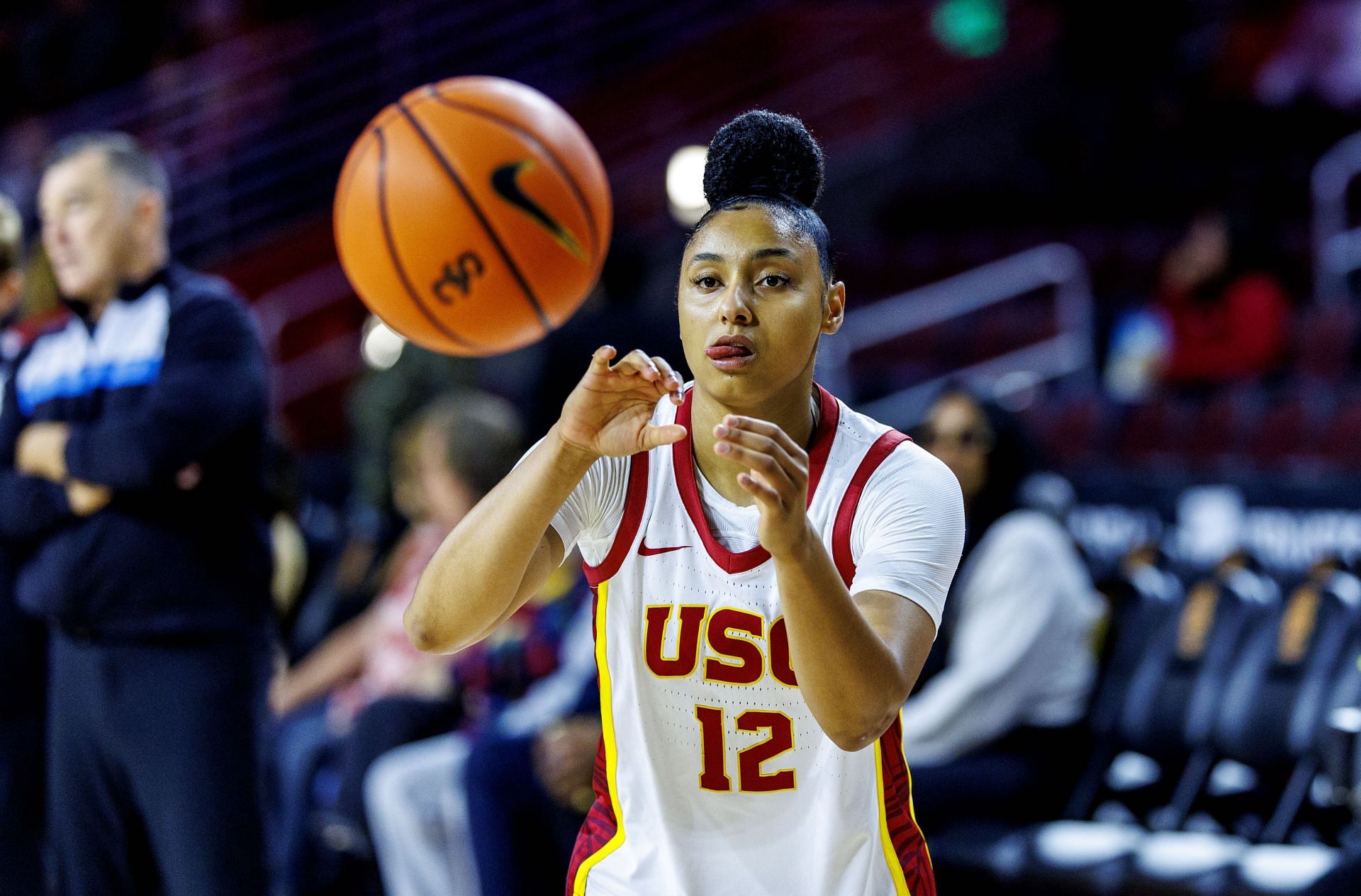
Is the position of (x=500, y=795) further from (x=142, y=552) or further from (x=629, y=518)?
(x=629, y=518)

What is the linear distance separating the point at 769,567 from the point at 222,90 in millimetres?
9348

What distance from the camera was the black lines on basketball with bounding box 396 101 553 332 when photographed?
9.18ft

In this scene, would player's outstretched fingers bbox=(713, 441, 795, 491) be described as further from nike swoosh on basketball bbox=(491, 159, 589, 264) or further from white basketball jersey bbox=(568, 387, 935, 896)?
nike swoosh on basketball bbox=(491, 159, 589, 264)

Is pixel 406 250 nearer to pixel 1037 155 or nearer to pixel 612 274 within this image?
pixel 612 274

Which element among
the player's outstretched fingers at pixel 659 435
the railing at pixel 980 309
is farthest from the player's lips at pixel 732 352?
the railing at pixel 980 309

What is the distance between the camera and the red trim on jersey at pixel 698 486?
7.09 ft

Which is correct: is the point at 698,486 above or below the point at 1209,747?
above

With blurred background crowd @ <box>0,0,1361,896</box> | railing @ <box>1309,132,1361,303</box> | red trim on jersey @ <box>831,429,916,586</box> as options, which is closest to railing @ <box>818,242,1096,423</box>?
blurred background crowd @ <box>0,0,1361,896</box>

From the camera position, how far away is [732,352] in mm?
2047

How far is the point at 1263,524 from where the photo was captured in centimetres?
533

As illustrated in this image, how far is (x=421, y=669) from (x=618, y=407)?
3358mm

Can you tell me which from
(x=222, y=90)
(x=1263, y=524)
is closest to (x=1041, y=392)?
(x=1263, y=524)

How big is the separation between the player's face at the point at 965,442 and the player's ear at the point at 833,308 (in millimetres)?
2456

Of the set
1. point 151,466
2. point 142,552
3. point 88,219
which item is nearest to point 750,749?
point 151,466
